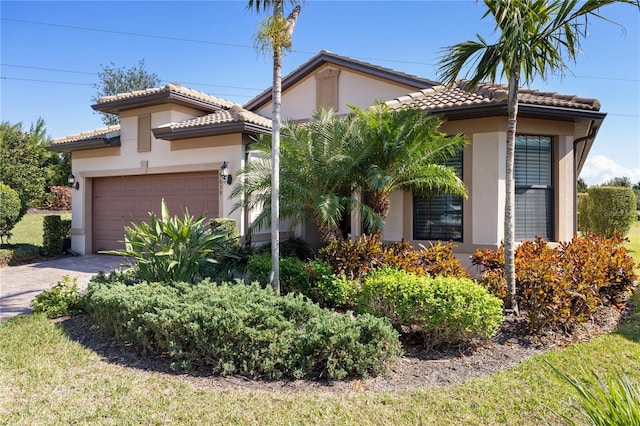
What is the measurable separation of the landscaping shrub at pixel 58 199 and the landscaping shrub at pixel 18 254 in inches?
683

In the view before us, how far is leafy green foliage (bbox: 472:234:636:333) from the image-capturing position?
575cm

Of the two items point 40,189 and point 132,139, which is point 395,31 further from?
point 40,189

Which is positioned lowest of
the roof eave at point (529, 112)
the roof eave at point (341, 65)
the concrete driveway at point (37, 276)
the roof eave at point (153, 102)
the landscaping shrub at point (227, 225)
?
the concrete driveway at point (37, 276)

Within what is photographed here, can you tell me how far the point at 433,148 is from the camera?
27.0ft

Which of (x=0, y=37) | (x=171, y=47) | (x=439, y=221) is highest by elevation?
(x=171, y=47)

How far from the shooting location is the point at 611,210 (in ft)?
54.8

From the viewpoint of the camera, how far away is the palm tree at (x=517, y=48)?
6125 mm

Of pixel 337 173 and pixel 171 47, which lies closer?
pixel 337 173

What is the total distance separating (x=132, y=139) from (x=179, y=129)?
288 cm

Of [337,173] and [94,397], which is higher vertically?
[337,173]

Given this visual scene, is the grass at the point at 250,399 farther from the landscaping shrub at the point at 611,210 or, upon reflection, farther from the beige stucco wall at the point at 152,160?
the landscaping shrub at the point at 611,210

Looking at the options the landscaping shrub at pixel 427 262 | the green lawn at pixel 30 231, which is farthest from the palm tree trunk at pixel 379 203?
the green lawn at pixel 30 231

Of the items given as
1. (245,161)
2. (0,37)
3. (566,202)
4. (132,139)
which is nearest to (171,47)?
(132,139)

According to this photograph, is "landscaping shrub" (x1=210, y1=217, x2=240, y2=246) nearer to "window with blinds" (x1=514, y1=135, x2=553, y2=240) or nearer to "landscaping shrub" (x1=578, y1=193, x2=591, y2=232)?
"window with blinds" (x1=514, y1=135, x2=553, y2=240)
